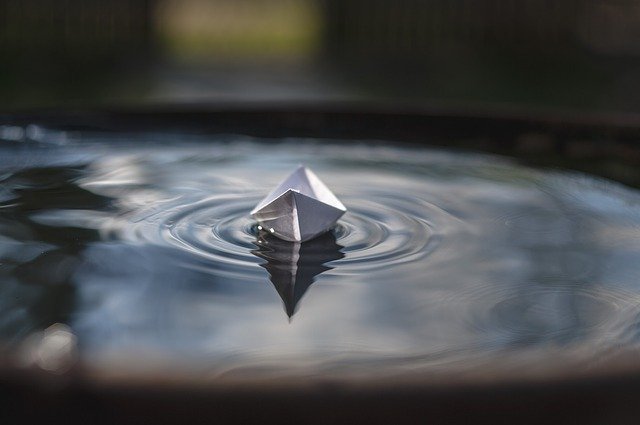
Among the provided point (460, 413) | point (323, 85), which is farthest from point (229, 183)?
point (323, 85)

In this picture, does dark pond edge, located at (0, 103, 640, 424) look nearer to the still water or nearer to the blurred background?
the still water

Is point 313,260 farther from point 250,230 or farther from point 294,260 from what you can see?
point 250,230

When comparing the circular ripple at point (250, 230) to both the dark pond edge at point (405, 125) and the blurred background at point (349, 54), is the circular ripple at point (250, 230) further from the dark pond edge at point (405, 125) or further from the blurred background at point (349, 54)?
the blurred background at point (349, 54)

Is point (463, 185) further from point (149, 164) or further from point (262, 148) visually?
point (149, 164)

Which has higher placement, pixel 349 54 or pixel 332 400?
pixel 349 54

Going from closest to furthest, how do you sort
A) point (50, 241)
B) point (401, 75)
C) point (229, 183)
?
point (50, 241)
point (229, 183)
point (401, 75)

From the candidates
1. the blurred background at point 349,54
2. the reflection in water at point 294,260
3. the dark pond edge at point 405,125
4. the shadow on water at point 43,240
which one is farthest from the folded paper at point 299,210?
the blurred background at point 349,54

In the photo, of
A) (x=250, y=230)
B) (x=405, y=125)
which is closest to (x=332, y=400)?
(x=250, y=230)
